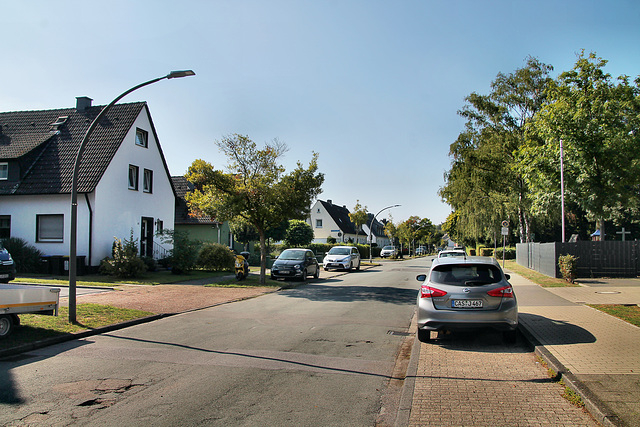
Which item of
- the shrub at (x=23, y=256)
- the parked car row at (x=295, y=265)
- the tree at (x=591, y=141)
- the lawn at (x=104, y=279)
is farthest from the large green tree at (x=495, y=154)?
the shrub at (x=23, y=256)

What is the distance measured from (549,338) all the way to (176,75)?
880 cm

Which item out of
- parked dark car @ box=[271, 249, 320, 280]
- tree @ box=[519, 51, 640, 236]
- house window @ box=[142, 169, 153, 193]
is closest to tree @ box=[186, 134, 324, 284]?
parked dark car @ box=[271, 249, 320, 280]

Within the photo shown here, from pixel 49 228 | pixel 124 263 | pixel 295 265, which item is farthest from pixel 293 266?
pixel 49 228

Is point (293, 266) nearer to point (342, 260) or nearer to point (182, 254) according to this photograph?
point (182, 254)

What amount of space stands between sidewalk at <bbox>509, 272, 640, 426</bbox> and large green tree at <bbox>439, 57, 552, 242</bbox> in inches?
868

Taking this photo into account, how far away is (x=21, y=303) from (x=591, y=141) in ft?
77.0

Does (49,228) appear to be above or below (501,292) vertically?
above

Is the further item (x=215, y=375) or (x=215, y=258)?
(x=215, y=258)

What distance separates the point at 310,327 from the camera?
33.2 ft

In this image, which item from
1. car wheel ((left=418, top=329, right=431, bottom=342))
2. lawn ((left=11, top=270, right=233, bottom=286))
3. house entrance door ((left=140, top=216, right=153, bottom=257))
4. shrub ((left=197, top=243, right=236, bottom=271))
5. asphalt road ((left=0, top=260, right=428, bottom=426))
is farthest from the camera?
house entrance door ((left=140, top=216, right=153, bottom=257))

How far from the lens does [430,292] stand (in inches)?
326

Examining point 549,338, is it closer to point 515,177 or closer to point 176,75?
point 176,75

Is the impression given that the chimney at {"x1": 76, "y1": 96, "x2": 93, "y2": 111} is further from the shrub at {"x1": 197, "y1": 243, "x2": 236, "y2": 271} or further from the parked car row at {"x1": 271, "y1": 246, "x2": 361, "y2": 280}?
the parked car row at {"x1": 271, "y1": 246, "x2": 361, "y2": 280}

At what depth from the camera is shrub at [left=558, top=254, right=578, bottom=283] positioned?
64.4 feet
